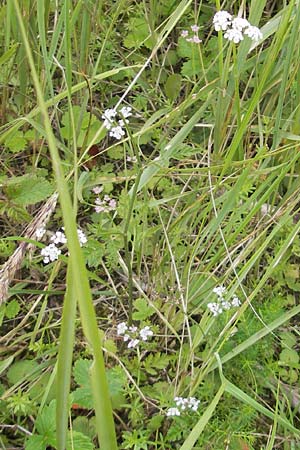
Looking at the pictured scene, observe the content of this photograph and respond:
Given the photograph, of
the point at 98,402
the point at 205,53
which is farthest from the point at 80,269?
the point at 205,53

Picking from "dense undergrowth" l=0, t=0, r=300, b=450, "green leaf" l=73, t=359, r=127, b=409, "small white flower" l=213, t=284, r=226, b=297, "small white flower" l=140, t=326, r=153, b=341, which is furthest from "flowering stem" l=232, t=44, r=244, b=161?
"green leaf" l=73, t=359, r=127, b=409

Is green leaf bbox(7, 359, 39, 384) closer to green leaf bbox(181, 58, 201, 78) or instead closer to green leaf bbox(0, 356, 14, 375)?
green leaf bbox(0, 356, 14, 375)

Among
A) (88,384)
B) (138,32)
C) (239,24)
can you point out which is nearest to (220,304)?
(88,384)

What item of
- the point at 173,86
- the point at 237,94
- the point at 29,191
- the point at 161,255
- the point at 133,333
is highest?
the point at 237,94

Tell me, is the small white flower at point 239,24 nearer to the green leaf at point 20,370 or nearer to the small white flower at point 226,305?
the small white flower at point 226,305

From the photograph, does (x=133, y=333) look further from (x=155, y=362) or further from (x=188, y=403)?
(x=188, y=403)

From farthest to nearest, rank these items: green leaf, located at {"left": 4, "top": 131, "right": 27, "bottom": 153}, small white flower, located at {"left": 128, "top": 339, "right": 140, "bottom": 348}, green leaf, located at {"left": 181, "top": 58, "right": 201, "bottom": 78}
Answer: green leaf, located at {"left": 181, "top": 58, "right": 201, "bottom": 78} < green leaf, located at {"left": 4, "top": 131, "right": 27, "bottom": 153} < small white flower, located at {"left": 128, "top": 339, "right": 140, "bottom": 348}

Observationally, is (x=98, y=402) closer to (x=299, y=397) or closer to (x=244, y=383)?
(x=244, y=383)
